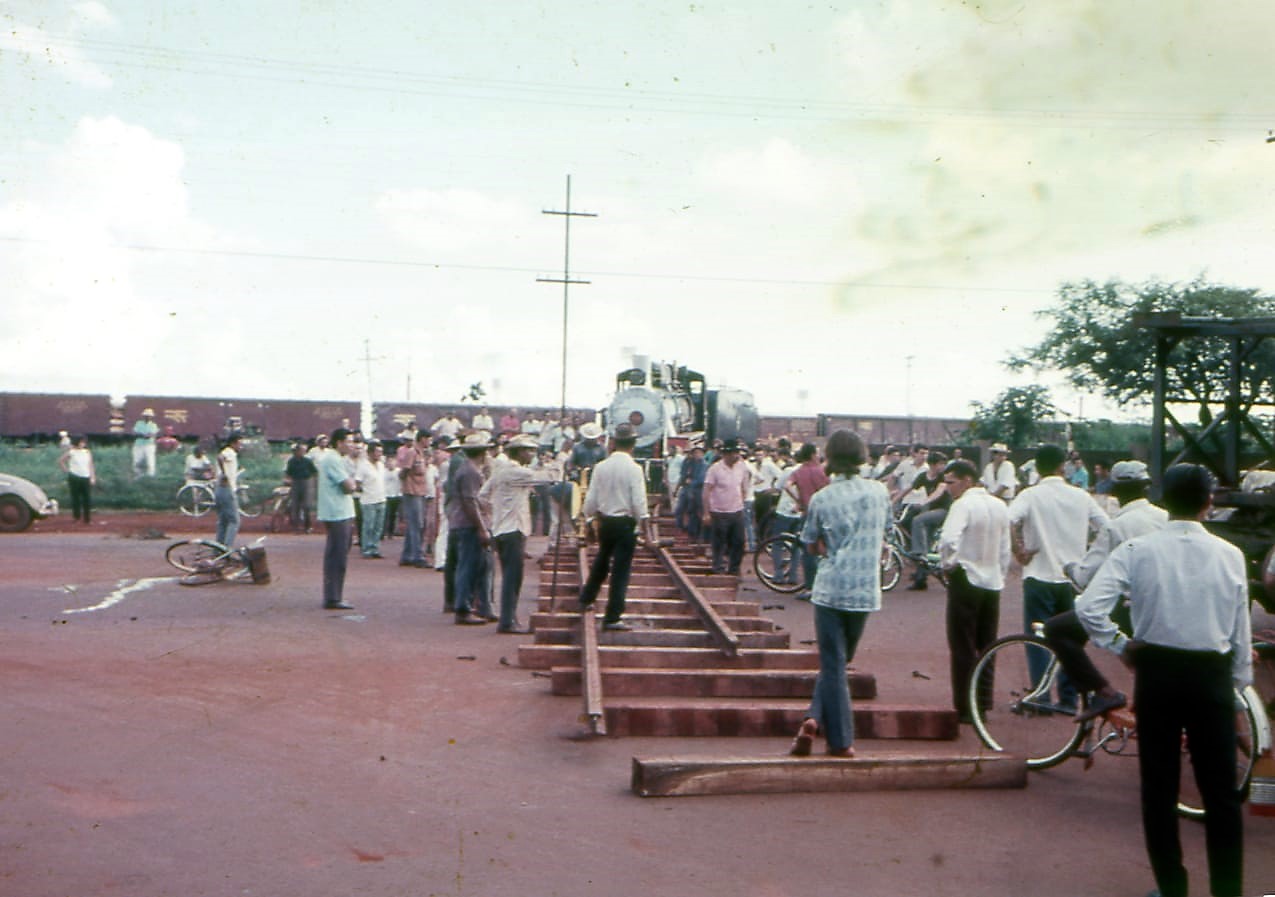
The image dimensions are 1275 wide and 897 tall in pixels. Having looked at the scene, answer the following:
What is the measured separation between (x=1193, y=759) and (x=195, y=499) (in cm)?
2694

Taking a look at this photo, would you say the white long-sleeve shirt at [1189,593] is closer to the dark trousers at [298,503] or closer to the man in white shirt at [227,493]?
the man in white shirt at [227,493]

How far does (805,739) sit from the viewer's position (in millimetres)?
6879

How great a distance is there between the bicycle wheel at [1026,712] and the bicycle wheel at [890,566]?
8337mm

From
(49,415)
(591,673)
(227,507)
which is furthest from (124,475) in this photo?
(591,673)

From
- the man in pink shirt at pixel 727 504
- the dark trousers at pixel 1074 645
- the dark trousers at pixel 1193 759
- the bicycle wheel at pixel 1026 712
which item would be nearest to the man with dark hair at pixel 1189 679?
the dark trousers at pixel 1193 759

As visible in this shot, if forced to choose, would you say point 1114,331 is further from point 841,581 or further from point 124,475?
point 841,581

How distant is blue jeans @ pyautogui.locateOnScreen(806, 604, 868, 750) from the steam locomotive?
16.4 metres

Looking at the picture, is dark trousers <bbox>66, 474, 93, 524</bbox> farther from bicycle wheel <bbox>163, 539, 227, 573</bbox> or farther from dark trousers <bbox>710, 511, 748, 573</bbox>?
dark trousers <bbox>710, 511, 748, 573</bbox>

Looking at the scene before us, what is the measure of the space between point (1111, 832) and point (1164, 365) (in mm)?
6423

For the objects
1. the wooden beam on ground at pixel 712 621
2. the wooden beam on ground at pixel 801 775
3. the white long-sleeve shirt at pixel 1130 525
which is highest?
the white long-sleeve shirt at pixel 1130 525

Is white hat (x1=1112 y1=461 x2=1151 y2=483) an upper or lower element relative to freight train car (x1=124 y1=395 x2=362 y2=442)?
lower

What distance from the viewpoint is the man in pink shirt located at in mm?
17453

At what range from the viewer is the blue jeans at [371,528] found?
20.7m

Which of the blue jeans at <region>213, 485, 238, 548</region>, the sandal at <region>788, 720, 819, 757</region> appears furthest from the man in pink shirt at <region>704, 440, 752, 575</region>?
the sandal at <region>788, 720, 819, 757</region>
